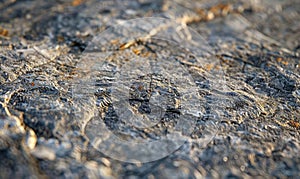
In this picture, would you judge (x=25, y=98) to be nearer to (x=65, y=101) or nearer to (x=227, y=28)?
(x=65, y=101)

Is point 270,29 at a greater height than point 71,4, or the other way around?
point 270,29

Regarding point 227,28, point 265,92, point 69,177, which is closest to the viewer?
point 69,177

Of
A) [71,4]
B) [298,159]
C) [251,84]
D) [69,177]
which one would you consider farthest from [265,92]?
[71,4]

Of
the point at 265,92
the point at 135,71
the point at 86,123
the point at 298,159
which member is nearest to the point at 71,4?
the point at 135,71

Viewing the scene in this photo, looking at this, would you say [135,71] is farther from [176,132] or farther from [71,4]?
[71,4]

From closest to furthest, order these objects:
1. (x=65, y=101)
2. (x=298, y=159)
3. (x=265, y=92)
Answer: (x=298, y=159) < (x=65, y=101) < (x=265, y=92)

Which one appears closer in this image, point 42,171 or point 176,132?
point 42,171
